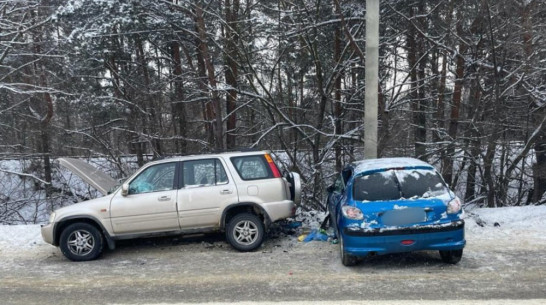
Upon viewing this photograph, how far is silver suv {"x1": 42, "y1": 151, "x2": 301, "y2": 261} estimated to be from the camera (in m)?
7.02

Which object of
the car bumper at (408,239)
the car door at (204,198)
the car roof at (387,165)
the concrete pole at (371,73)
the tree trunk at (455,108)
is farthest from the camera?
the tree trunk at (455,108)

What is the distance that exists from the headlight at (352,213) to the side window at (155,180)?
2836mm

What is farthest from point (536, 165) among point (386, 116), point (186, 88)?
point (186, 88)

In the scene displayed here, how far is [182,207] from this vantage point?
705cm

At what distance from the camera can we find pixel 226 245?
24.7 feet

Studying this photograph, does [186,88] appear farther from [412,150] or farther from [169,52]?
[412,150]

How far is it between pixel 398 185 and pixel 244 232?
2519 millimetres

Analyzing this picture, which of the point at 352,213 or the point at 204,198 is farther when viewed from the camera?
the point at 204,198

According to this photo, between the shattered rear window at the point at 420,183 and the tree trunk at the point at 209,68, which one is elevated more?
the tree trunk at the point at 209,68

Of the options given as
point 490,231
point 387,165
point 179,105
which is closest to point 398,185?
point 387,165

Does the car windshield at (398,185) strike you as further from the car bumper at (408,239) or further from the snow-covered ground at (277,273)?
the snow-covered ground at (277,273)

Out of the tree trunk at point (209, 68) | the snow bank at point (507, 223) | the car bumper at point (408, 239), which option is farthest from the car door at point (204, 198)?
the tree trunk at point (209, 68)

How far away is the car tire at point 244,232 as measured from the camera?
7109 mm

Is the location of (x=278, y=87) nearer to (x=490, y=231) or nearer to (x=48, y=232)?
(x=490, y=231)
